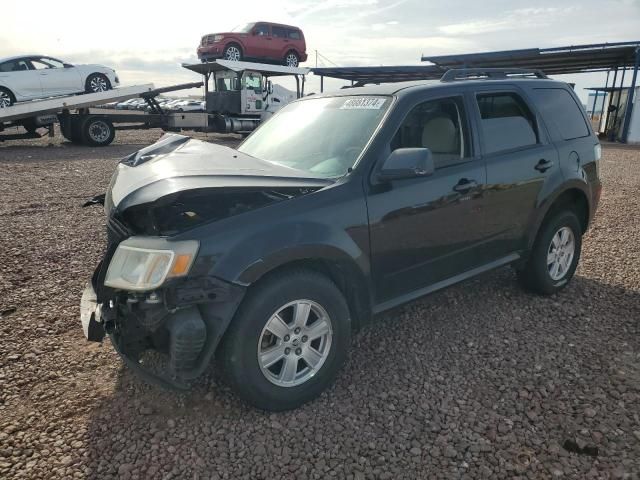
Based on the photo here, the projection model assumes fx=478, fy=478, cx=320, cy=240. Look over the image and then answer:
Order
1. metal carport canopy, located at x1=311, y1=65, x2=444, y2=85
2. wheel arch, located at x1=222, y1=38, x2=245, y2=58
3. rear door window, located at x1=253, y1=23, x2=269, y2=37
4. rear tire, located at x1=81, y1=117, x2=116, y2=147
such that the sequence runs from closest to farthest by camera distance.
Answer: rear tire, located at x1=81, y1=117, x2=116, y2=147, wheel arch, located at x1=222, y1=38, x2=245, y2=58, rear door window, located at x1=253, y1=23, x2=269, y2=37, metal carport canopy, located at x1=311, y1=65, x2=444, y2=85

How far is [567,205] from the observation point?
432 centimetres

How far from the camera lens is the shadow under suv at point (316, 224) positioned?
2400mm

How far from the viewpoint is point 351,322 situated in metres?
3.03

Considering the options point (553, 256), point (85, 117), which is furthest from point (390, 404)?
point (85, 117)

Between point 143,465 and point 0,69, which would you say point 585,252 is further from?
point 0,69

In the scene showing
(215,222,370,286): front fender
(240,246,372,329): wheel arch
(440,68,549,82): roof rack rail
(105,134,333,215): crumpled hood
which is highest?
(440,68,549,82): roof rack rail

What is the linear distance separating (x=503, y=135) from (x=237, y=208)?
2.31m

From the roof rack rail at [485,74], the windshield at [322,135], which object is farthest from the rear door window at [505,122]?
the windshield at [322,135]

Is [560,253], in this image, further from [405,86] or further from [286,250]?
[286,250]

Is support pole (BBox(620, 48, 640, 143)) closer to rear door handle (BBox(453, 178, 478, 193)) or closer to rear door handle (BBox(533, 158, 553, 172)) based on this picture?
rear door handle (BBox(533, 158, 553, 172))

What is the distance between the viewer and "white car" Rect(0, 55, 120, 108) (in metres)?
14.4

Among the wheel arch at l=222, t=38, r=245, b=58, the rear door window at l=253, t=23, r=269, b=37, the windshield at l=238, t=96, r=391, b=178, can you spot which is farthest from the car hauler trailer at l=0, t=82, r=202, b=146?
the windshield at l=238, t=96, r=391, b=178

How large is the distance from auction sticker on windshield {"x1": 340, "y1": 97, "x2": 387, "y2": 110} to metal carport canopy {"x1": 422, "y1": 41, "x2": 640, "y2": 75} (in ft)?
69.6

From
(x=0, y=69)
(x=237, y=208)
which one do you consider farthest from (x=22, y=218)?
(x=0, y=69)
